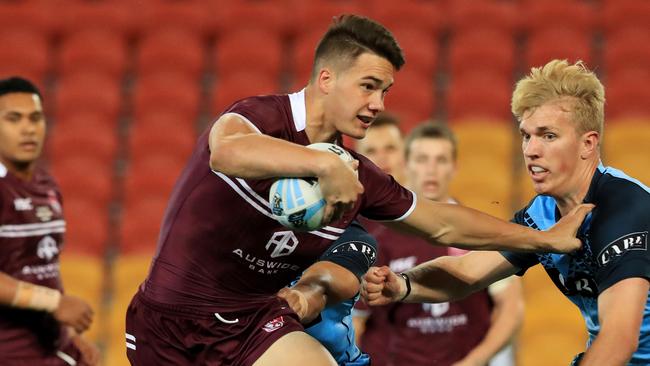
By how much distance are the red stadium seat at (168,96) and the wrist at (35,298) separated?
6.11 meters

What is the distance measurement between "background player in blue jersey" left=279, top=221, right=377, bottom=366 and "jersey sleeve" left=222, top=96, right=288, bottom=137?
28.6 inches

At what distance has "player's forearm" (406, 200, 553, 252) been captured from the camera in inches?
166

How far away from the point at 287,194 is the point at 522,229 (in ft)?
3.72

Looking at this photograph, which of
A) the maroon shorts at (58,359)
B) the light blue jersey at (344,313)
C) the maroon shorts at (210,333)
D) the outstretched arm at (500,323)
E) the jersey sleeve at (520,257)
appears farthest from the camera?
the outstretched arm at (500,323)

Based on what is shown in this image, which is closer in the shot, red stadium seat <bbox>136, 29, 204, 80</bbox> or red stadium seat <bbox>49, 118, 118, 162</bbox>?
red stadium seat <bbox>49, 118, 118, 162</bbox>

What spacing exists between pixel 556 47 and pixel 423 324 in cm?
609

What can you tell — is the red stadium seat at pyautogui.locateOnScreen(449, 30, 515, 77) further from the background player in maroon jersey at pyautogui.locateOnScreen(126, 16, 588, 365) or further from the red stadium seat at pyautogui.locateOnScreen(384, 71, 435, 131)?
the background player in maroon jersey at pyautogui.locateOnScreen(126, 16, 588, 365)

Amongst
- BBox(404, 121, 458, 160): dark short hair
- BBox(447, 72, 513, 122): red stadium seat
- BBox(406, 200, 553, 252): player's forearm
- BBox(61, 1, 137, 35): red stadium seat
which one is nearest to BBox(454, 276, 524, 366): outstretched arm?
BBox(404, 121, 458, 160): dark short hair

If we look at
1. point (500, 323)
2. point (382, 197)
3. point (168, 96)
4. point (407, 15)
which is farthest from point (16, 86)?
point (407, 15)

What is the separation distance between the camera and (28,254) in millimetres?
5707

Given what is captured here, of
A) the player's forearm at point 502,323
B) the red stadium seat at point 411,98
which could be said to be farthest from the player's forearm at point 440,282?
Result: the red stadium seat at point 411,98

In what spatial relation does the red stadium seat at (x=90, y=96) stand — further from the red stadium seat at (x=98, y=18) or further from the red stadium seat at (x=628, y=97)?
the red stadium seat at (x=628, y=97)

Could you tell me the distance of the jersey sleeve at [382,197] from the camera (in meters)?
4.25

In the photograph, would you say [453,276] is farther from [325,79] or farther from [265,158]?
[265,158]
